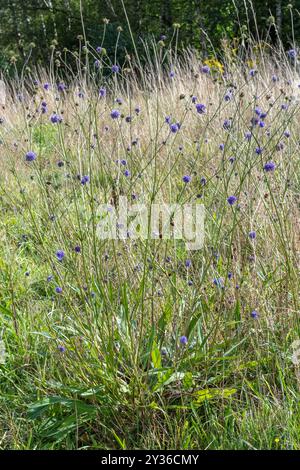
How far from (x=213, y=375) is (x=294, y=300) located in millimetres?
408

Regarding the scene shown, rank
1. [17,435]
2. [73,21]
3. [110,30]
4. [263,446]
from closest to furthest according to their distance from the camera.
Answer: [263,446]
[17,435]
[110,30]
[73,21]

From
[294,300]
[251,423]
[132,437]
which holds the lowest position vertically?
[132,437]

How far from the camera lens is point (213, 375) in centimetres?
197

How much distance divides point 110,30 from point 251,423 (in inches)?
524

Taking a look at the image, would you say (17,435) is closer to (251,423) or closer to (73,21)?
(251,423)

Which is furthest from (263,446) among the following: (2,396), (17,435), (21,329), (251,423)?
(21,329)

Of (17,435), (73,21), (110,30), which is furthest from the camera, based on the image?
(73,21)

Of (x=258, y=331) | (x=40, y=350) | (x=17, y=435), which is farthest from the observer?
(x=40, y=350)

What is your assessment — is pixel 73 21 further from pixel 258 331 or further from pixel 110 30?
pixel 258 331

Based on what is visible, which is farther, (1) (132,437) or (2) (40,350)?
(2) (40,350)

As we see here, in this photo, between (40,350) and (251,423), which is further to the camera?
(40,350)
